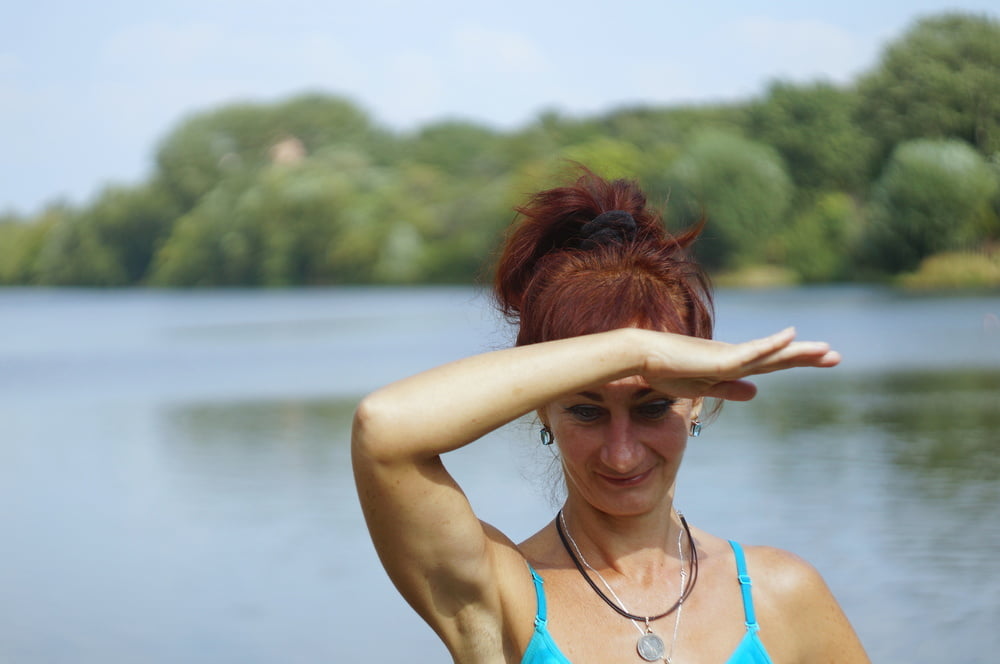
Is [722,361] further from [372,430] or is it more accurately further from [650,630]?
[650,630]

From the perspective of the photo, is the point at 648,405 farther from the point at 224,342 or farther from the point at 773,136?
the point at 224,342

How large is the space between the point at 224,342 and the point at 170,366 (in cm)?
541

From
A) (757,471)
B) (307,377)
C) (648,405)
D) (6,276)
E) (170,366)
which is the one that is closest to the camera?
(648,405)

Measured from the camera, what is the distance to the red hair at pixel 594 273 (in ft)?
7.00

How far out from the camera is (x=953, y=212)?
1087cm

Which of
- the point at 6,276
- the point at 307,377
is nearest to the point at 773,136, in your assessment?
the point at 307,377

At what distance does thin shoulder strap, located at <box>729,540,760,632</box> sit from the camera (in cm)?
221

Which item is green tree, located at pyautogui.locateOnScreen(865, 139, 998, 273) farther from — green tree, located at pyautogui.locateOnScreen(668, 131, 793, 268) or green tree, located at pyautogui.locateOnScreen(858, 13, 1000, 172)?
green tree, located at pyautogui.locateOnScreen(668, 131, 793, 268)

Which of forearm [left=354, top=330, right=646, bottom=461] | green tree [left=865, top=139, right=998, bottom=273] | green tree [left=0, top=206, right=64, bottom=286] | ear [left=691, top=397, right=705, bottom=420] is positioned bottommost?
green tree [left=0, top=206, right=64, bottom=286]

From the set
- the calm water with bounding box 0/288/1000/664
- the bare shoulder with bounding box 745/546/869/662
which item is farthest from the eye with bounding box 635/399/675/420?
the calm water with bounding box 0/288/1000/664

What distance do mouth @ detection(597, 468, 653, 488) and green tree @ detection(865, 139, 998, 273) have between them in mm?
8401

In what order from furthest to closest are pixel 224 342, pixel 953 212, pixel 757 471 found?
pixel 224 342, pixel 953 212, pixel 757 471

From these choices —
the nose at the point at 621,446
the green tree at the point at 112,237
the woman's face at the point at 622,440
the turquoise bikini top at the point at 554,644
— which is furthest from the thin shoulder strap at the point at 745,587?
the green tree at the point at 112,237

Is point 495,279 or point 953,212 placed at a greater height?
point 495,279
